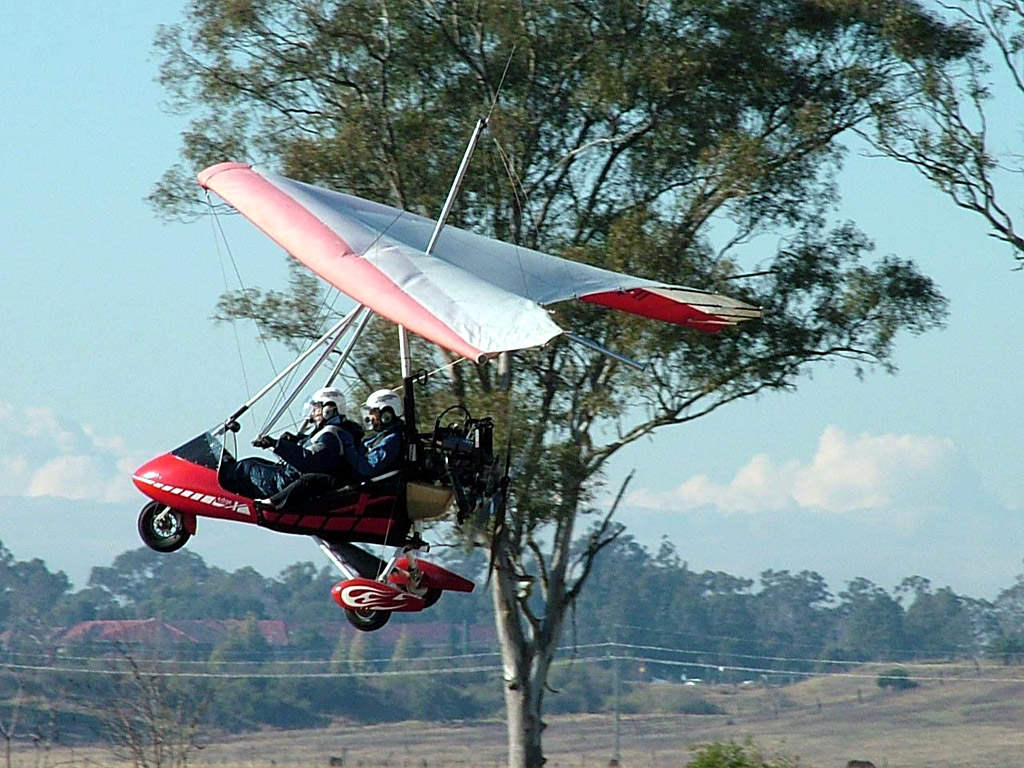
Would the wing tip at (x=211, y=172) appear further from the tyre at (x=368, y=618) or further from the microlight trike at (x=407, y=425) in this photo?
the tyre at (x=368, y=618)

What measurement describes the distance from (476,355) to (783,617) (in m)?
70.1

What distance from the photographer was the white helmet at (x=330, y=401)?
35.6 ft

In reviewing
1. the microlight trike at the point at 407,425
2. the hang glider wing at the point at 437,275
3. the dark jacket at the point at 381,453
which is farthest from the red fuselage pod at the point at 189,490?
the hang glider wing at the point at 437,275

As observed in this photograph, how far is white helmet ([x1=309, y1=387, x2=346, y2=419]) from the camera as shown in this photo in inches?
427

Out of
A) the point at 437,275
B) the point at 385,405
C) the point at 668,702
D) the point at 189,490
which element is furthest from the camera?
the point at 668,702

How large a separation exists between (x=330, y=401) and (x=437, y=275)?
105 centimetres

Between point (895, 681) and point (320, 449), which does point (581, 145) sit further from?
point (895, 681)

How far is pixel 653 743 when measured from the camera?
134 ft

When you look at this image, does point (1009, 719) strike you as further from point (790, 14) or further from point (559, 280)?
point (559, 280)

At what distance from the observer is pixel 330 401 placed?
10852mm

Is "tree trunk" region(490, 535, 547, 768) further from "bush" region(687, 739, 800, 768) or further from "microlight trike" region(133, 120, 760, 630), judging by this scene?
"microlight trike" region(133, 120, 760, 630)

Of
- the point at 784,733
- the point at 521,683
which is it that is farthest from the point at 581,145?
the point at 784,733

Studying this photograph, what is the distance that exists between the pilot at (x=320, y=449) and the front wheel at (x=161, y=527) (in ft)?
3.86

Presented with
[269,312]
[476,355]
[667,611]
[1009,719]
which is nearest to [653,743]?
[1009,719]
